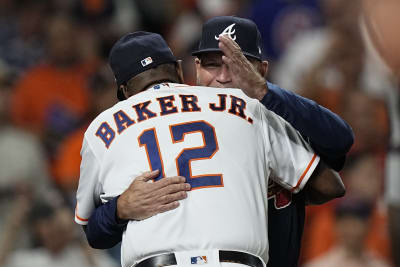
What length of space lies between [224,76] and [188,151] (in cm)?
52

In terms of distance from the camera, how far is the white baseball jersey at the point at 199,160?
10.9 ft

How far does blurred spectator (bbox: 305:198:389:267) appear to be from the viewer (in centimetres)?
574

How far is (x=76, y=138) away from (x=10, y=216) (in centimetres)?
87

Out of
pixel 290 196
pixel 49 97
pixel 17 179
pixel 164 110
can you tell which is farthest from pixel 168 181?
pixel 49 97

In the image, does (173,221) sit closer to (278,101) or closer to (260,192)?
(260,192)

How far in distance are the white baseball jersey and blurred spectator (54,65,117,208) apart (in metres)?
2.98

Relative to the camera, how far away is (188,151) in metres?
3.42

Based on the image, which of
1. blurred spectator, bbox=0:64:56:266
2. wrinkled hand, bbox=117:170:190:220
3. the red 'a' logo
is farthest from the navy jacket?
blurred spectator, bbox=0:64:56:266

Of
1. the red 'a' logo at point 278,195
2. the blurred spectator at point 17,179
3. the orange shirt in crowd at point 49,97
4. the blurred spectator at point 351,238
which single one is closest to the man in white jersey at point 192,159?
the red 'a' logo at point 278,195

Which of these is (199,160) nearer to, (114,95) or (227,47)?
(227,47)

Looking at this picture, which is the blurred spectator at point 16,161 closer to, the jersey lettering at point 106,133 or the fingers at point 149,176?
the jersey lettering at point 106,133

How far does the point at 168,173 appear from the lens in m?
3.42

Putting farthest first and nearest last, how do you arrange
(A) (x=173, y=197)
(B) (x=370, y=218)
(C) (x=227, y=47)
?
(B) (x=370, y=218) → (C) (x=227, y=47) → (A) (x=173, y=197)

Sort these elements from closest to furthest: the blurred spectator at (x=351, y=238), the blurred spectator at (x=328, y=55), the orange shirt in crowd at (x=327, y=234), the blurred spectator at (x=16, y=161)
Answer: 1. the blurred spectator at (x=351, y=238)
2. the orange shirt in crowd at (x=327, y=234)
3. the blurred spectator at (x=16, y=161)
4. the blurred spectator at (x=328, y=55)
